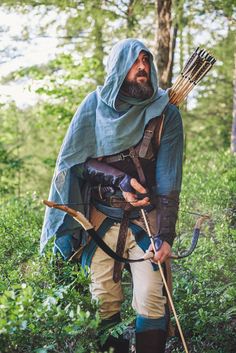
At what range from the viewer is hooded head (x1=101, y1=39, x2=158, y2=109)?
4.33 meters

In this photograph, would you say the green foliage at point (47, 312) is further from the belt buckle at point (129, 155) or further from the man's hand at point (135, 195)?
the belt buckle at point (129, 155)

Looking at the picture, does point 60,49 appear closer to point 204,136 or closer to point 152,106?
point 204,136

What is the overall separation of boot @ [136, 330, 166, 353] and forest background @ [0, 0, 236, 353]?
0.52 feet

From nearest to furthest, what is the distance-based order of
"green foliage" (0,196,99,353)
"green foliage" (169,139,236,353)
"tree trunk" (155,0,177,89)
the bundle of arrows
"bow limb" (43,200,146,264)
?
1. "green foliage" (0,196,99,353)
2. "bow limb" (43,200,146,264)
3. the bundle of arrows
4. "green foliage" (169,139,236,353)
5. "tree trunk" (155,0,177,89)

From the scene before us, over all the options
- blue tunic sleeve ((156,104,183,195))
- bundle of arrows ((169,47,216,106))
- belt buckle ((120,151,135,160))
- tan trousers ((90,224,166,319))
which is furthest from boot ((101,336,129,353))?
bundle of arrows ((169,47,216,106))

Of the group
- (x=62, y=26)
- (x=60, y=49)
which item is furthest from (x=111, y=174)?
(x=60, y=49)

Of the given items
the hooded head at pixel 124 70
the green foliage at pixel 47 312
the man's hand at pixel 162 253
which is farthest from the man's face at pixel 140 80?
the green foliage at pixel 47 312

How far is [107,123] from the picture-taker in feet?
14.4

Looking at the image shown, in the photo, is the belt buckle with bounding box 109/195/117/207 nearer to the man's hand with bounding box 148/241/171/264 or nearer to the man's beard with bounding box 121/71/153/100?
the man's hand with bounding box 148/241/171/264

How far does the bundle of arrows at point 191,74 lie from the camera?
15.7 feet

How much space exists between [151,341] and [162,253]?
2.04 feet

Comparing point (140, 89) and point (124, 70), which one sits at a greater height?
point (124, 70)

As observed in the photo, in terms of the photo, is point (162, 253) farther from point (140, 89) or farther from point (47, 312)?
point (140, 89)

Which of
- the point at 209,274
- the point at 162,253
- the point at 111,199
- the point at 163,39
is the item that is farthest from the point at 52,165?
the point at 162,253
